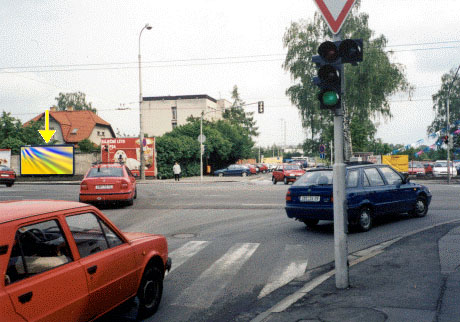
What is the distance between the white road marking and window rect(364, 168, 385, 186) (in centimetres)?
290

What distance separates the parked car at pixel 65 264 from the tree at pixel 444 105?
61282 mm

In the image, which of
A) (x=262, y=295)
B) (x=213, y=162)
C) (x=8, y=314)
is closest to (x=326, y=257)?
(x=262, y=295)

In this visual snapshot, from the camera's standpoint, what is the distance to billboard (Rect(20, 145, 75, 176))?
1630 inches

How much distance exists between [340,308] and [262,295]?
1.08 metres

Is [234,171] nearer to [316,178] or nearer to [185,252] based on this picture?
[316,178]

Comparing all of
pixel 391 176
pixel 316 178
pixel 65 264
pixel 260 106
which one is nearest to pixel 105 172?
pixel 316 178

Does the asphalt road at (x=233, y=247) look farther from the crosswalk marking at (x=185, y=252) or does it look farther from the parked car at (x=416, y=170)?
the parked car at (x=416, y=170)

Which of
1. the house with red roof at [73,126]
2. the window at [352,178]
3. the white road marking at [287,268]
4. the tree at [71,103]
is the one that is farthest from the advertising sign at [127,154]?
the tree at [71,103]

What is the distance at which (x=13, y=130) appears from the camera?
2020 inches

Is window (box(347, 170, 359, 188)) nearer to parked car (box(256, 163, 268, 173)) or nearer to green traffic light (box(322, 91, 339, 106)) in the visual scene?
green traffic light (box(322, 91, 339, 106))

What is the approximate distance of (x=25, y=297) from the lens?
119 inches

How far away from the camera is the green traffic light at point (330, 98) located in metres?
5.53

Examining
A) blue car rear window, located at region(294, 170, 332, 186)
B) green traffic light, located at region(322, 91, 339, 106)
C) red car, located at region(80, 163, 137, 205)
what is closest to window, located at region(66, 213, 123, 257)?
green traffic light, located at region(322, 91, 339, 106)

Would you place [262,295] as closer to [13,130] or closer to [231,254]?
[231,254]
